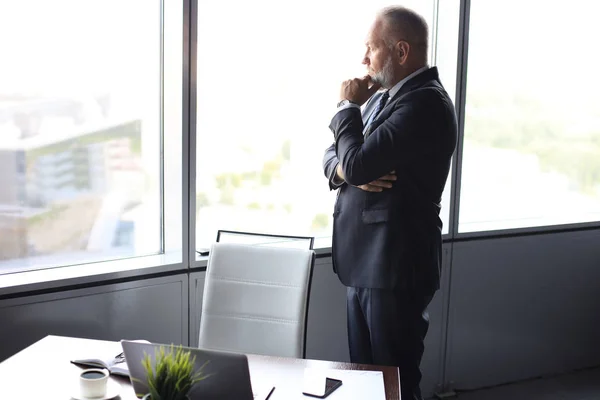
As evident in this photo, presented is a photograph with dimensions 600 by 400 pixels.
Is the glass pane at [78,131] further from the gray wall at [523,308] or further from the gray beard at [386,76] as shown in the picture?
the gray wall at [523,308]

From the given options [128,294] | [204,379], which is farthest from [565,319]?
[204,379]

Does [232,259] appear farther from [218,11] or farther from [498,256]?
[498,256]

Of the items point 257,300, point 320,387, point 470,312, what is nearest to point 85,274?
point 257,300

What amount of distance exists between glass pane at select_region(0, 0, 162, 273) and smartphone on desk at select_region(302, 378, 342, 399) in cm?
135

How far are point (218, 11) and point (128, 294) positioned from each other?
1291 mm

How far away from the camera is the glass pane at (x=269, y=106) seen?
296 centimetres

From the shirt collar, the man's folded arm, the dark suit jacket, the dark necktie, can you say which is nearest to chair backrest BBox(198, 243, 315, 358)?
the dark suit jacket

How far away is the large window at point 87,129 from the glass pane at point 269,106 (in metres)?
0.19

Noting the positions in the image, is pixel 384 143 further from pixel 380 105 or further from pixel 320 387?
pixel 320 387

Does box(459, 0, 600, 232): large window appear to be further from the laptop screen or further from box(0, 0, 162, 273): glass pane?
the laptop screen

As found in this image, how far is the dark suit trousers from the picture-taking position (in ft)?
7.84

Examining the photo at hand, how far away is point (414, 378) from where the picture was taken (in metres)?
2.47

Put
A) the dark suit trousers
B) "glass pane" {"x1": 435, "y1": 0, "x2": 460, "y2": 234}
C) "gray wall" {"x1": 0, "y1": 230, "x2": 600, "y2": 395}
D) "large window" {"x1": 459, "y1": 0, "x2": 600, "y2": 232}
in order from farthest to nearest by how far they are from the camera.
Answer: "large window" {"x1": 459, "y1": 0, "x2": 600, "y2": 232}, "glass pane" {"x1": 435, "y1": 0, "x2": 460, "y2": 234}, "gray wall" {"x1": 0, "y1": 230, "x2": 600, "y2": 395}, the dark suit trousers

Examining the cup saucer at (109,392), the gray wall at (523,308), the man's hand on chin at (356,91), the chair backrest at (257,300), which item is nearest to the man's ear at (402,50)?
the man's hand on chin at (356,91)
